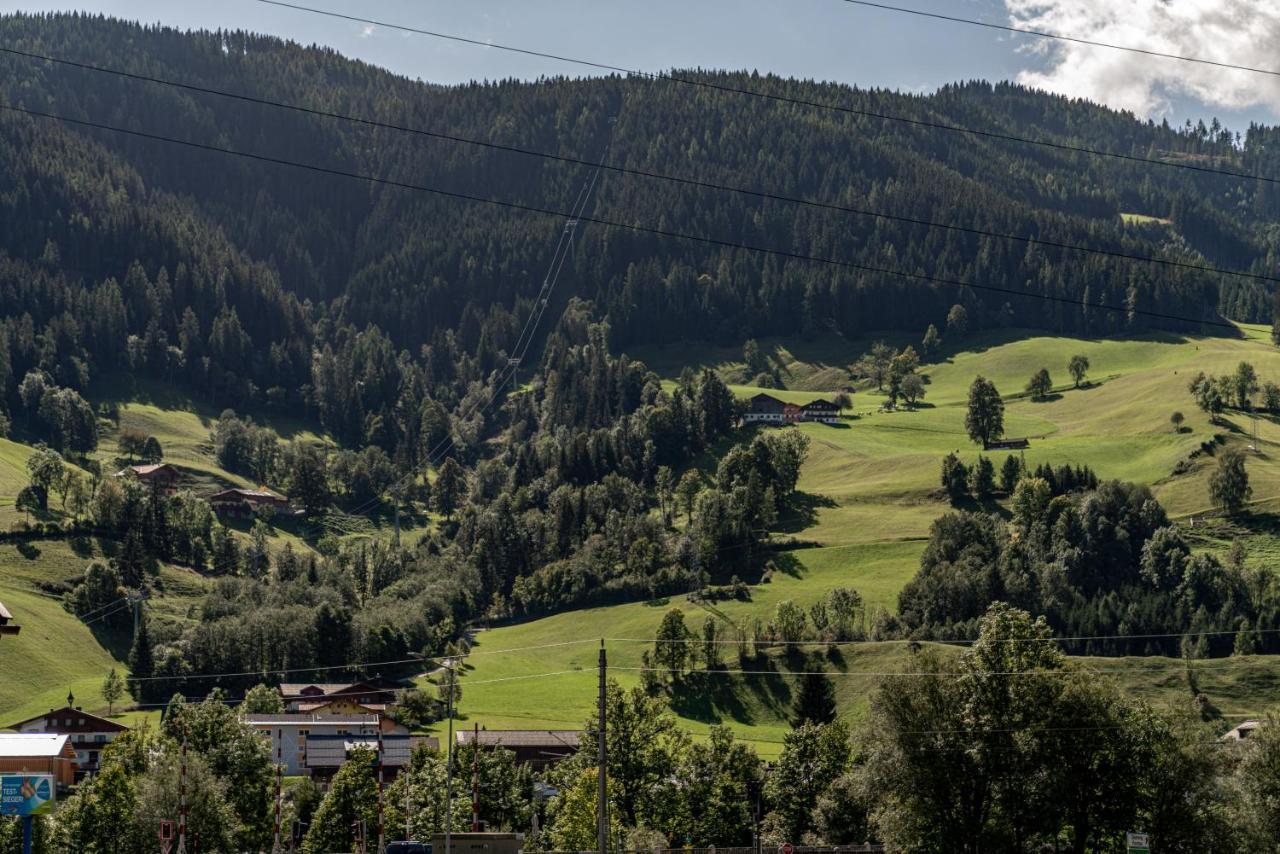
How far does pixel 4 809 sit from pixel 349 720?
449ft

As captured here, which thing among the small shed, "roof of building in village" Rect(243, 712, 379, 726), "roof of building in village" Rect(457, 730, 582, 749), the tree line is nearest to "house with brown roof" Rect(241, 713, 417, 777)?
"roof of building in village" Rect(243, 712, 379, 726)

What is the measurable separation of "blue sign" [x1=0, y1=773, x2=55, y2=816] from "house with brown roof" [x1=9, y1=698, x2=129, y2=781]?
424 feet

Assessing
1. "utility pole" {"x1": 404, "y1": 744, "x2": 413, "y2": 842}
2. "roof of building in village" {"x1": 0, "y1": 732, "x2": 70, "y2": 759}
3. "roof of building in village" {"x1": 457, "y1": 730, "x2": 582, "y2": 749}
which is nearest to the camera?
"utility pole" {"x1": 404, "y1": 744, "x2": 413, "y2": 842}

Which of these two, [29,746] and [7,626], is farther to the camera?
[29,746]

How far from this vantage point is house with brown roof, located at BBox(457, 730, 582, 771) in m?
166

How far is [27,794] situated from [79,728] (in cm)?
13449

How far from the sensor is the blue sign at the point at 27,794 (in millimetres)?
55531

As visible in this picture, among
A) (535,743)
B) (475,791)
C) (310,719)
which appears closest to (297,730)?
(310,719)

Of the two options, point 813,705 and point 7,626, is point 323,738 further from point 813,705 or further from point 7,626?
point 7,626

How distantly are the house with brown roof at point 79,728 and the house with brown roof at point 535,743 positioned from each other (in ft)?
135

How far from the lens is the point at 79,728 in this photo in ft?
596

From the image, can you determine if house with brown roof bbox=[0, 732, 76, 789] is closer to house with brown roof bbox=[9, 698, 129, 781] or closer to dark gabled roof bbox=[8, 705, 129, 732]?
house with brown roof bbox=[9, 698, 129, 781]

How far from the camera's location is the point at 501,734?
170375 millimetres

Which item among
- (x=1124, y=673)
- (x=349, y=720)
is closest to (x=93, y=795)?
(x=349, y=720)
